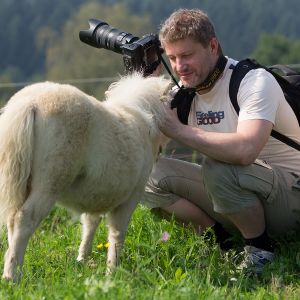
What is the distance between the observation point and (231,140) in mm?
4621

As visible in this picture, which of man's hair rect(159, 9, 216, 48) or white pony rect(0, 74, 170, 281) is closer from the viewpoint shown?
white pony rect(0, 74, 170, 281)

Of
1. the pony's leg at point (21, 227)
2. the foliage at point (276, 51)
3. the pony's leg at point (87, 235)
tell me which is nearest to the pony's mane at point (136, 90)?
the pony's leg at point (87, 235)

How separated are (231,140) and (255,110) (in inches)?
8.9

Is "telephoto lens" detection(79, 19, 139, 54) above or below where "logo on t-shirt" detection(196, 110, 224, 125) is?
above

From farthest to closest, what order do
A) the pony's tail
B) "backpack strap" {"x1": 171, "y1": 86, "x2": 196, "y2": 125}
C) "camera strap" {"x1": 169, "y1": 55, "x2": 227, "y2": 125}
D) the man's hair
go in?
1. "backpack strap" {"x1": 171, "y1": 86, "x2": 196, "y2": 125}
2. "camera strap" {"x1": 169, "y1": 55, "x2": 227, "y2": 125}
3. the man's hair
4. the pony's tail

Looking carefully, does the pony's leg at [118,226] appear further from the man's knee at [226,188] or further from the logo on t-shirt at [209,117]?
the logo on t-shirt at [209,117]

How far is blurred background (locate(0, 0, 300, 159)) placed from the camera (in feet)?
254

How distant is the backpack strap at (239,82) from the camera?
188 inches

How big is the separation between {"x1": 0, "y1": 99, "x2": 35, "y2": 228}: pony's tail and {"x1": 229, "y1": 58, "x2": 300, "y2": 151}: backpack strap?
1.38 meters

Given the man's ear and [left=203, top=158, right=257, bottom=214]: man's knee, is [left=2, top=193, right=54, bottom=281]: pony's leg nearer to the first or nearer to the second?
[left=203, top=158, right=257, bottom=214]: man's knee

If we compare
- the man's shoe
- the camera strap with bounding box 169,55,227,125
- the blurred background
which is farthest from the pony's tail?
the blurred background

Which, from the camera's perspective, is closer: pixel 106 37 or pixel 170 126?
pixel 170 126

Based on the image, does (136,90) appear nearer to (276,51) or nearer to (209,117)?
(209,117)

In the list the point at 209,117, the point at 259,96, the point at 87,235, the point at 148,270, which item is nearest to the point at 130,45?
the point at 209,117
